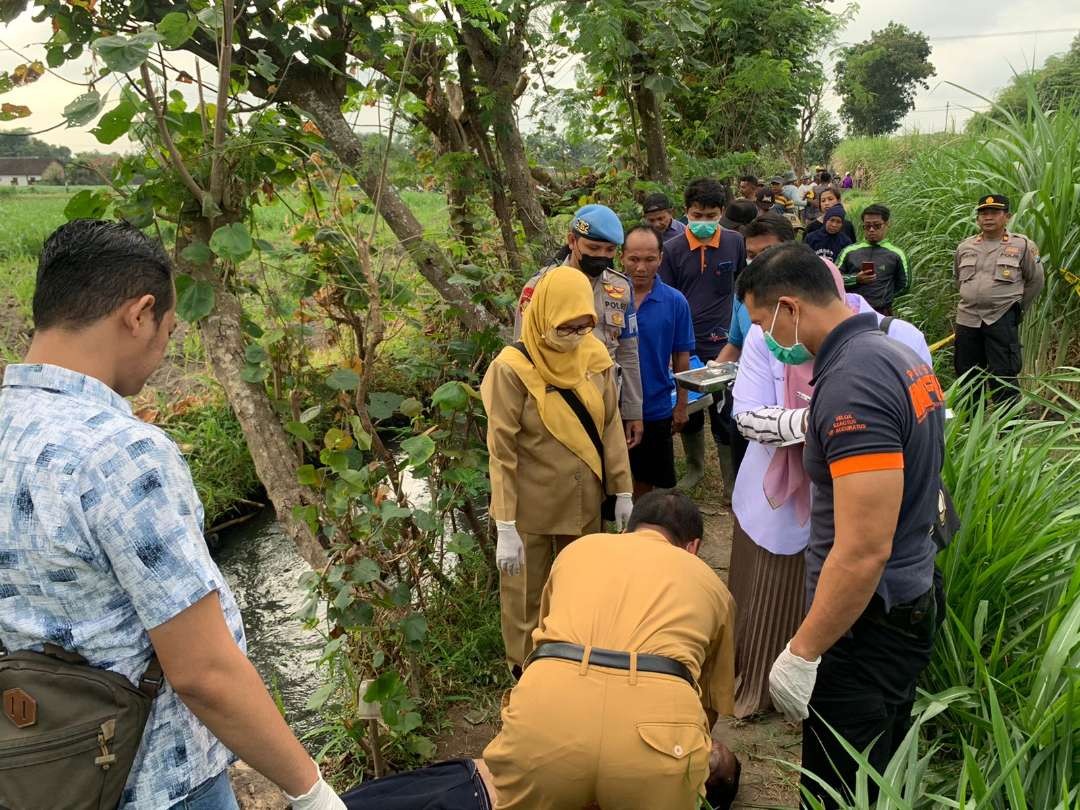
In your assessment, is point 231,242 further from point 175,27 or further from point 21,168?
point 21,168

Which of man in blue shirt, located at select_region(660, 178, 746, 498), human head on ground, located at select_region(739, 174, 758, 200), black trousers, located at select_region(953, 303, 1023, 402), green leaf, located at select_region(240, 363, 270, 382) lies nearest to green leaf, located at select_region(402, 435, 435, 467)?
green leaf, located at select_region(240, 363, 270, 382)

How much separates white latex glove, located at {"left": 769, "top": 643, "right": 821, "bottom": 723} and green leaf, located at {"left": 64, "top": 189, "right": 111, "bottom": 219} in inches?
93.6

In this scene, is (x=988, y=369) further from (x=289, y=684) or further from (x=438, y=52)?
(x=289, y=684)

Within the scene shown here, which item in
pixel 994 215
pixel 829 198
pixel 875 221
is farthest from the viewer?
pixel 829 198

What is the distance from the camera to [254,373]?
8.20 feet

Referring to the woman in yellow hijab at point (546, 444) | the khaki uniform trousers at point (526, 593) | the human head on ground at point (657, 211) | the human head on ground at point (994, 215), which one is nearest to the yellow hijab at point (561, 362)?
the woman in yellow hijab at point (546, 444)

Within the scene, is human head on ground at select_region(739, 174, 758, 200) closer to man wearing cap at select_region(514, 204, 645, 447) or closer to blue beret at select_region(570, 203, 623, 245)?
man wearing cap at select_region(514, 204, 645, 447)

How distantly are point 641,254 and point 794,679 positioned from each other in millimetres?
2279

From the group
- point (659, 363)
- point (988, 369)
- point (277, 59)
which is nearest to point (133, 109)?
point (277, 59)

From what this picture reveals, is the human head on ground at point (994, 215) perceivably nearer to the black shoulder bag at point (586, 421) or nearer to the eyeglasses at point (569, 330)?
the black shoulder bag at point (586, 421)

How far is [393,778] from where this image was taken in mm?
2062

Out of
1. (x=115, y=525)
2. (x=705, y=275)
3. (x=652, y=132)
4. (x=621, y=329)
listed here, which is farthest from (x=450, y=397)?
(x=652, y=132)

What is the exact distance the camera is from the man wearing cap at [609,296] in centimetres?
315

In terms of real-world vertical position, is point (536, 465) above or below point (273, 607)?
above
